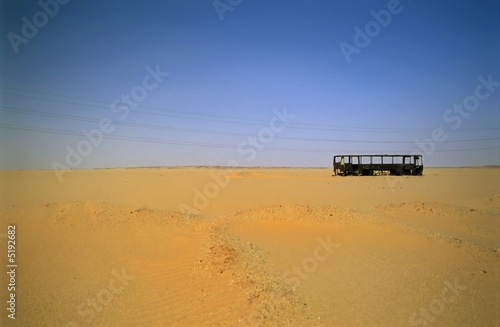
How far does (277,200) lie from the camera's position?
66.7 feet

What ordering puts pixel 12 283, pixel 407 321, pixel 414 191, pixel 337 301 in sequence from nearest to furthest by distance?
pixel 407 321, pixel 337 301, pixel 12 283, pixel 414 191

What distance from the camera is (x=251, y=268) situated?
6.87 meters

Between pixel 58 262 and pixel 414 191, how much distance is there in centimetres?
2463

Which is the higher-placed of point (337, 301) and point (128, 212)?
point (128, 212)

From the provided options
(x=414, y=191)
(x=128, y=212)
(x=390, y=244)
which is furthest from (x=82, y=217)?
(x=414, y=191)

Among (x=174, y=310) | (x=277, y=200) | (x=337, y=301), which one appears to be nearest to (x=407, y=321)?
(x=337, y=301)

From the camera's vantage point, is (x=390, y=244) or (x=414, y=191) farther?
(x=414, y=191)

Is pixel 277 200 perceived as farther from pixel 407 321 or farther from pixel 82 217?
pixel 407 321

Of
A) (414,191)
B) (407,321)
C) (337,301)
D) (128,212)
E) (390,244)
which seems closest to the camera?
(407,321)

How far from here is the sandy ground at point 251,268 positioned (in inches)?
A: 208

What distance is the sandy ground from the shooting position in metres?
5.29

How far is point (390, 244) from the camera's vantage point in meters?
8.68

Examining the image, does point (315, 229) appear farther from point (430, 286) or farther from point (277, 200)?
point (277, 200)

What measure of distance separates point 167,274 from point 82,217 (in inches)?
238
